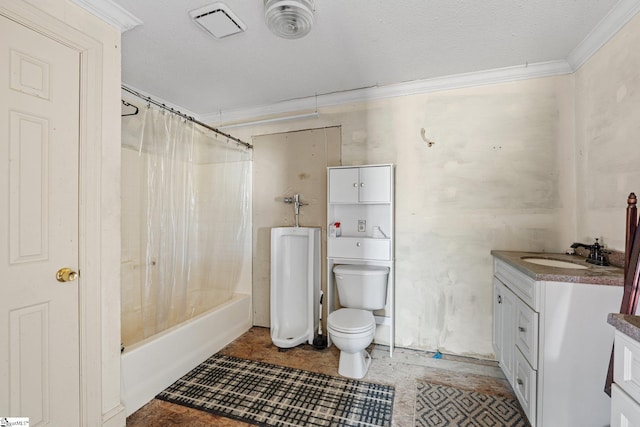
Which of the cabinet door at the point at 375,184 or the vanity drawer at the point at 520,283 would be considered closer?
the vanity drawer at the point at 520,283

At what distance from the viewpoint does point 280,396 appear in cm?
185

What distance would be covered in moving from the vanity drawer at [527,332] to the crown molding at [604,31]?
164 centimetres

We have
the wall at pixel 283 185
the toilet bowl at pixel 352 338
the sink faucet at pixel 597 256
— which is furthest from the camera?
the wall at pixel 283 185

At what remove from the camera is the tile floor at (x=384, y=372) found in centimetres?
165

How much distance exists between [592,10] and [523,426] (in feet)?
7.68

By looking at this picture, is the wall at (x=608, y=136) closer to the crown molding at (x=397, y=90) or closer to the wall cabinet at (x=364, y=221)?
the crown molding at (x=397, y=90)

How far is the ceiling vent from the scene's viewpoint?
152 cm

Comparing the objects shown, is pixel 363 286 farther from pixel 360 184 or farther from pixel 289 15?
pixel 289 15

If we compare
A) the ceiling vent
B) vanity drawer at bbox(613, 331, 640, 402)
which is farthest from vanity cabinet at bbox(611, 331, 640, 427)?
the ceiling vent

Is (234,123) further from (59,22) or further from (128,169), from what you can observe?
(59,22)

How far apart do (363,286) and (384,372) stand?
650 mm

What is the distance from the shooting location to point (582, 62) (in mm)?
1919

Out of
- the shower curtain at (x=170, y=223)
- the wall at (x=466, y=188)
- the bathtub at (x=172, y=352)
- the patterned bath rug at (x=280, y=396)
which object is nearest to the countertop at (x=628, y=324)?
the patterned bath rug at (x=280, y=396)

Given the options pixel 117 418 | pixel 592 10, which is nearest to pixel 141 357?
pixel 117 418
